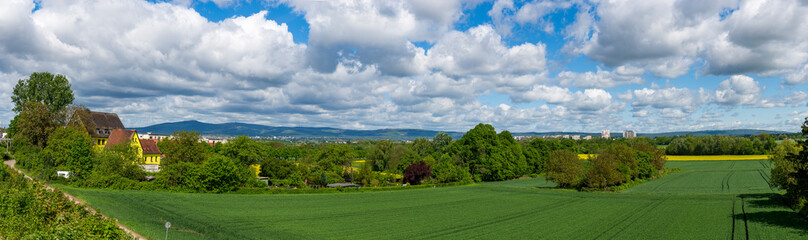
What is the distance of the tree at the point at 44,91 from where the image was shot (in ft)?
204

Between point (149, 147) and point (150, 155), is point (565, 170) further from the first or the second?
point (149, 147)

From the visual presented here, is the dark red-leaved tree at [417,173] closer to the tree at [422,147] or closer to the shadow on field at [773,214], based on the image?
the tree at [422,147]

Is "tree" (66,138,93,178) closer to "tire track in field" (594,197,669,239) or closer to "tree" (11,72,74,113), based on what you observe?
"tree" (11,72,74,113)

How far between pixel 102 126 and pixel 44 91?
10110mm

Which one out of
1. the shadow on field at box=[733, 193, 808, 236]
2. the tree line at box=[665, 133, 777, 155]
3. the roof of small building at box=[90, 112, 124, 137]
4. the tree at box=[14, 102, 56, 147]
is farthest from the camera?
the tree line at box=[665, 133, 777, 155]

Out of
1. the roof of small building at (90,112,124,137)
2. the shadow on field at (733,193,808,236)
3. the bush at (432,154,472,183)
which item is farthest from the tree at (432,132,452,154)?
the roof of small building at (90,112,124,137)

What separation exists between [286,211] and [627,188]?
48.8m

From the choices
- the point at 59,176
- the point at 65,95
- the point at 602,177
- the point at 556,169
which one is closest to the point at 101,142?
the point at 65,95

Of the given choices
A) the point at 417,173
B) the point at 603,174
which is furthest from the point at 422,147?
the point at 603,174

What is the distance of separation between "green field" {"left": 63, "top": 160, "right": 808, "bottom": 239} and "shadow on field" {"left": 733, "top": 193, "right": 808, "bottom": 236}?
5cm

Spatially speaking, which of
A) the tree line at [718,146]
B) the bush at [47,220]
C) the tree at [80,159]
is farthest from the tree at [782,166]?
the tree line at [718,146]

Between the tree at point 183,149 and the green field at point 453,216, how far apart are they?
16.5 m

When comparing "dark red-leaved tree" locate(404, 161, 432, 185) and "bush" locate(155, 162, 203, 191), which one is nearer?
"bush" locate(155, 162, 203, 191)

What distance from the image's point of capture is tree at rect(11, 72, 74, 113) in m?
62.0
